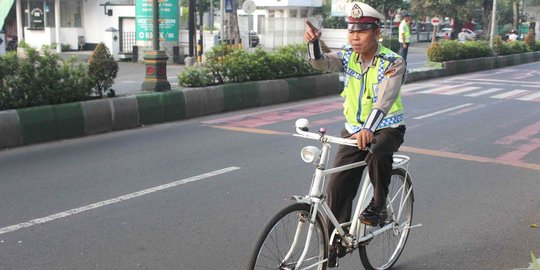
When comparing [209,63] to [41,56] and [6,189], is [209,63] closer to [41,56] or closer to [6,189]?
[41,56]

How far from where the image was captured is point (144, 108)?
35.0 ft

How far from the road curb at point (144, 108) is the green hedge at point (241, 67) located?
286 mm

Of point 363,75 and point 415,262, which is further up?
point 363,75

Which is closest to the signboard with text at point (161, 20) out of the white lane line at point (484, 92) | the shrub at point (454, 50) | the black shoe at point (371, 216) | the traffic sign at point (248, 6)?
the traffic sign at point (248, 6)

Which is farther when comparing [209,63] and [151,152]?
[209,63]

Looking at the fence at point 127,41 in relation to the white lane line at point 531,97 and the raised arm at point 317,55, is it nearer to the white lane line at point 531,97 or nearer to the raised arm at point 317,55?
the white lane line at point 531,97

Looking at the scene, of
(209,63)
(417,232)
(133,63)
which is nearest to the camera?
(417,232)

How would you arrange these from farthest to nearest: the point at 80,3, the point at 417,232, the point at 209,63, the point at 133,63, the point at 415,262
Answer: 1. the point at 80,3
2. the point at 133,63
3. the point at 209,63
4. the point at 417,232
5. the point at 415,262

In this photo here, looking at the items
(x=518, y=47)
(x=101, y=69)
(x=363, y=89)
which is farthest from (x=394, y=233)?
(x=518, y=47)

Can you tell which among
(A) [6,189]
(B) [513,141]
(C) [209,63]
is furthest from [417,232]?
(C) [209,63]

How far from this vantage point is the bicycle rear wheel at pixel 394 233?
4363 mm

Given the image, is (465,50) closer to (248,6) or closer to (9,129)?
(248,6)

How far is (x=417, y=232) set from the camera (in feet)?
17.3

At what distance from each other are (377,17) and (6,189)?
4591mm
